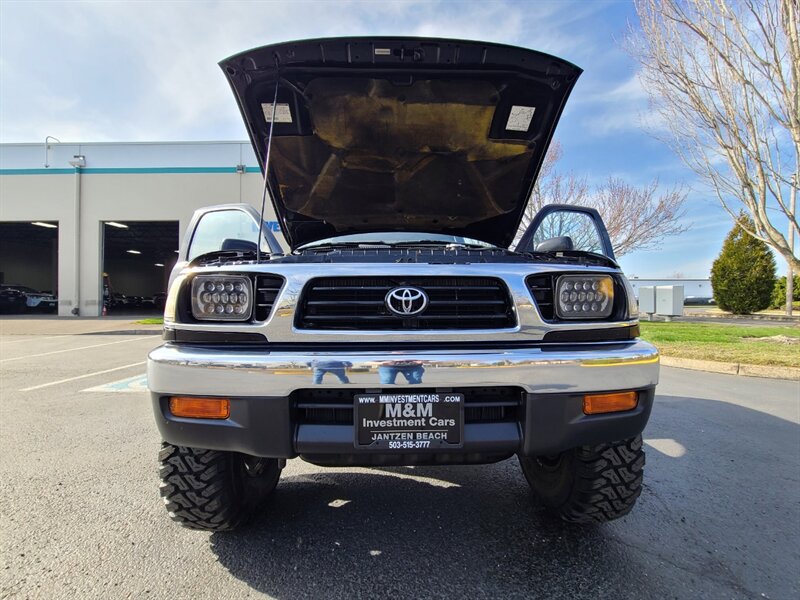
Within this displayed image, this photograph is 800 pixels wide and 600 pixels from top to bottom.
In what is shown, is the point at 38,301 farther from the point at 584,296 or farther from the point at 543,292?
the point at 584,296

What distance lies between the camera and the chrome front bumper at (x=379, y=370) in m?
1.58

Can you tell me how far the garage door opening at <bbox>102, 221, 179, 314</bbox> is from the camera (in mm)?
24078

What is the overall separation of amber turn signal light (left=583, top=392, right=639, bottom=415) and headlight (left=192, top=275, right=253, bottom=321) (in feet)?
4.45

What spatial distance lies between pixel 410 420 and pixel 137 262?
42.6 metres

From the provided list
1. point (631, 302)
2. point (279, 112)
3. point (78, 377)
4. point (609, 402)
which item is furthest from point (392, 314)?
point (78, 377)

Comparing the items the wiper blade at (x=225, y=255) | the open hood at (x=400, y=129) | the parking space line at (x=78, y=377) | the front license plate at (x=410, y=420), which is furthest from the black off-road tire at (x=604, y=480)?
the parking space line at (x=78, y=377)

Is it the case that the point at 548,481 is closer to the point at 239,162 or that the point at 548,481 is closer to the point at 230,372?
the point at 230,372

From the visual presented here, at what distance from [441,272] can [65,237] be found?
78.3 ft

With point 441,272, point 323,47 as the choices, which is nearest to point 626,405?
point 441,272

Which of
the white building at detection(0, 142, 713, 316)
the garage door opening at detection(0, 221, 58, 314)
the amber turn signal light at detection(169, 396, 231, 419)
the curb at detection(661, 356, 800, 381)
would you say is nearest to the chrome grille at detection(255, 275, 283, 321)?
the amber turn signal light at detection(169, 396, 231, 419)

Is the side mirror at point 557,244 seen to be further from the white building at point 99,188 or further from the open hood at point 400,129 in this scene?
the white building at point 99,188

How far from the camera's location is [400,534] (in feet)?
6.85

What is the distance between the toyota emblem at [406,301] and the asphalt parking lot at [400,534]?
1073 millimetres

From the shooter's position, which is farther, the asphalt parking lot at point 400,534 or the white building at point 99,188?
the white building at point 99,188
